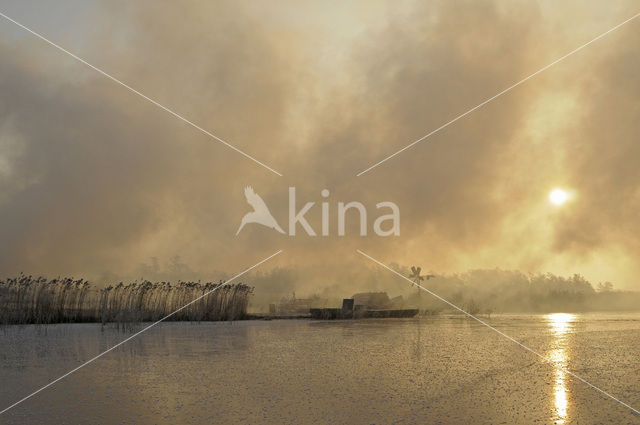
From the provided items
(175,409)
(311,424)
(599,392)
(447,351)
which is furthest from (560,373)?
(175,409)

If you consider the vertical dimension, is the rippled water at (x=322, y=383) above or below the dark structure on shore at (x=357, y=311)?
below

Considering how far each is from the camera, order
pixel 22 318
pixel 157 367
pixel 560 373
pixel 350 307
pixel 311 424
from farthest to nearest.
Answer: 1. pixel 350 307
2. pixel 22 318
3. pixel 157 367
4. pixel 560 373
5. pixel 311 424

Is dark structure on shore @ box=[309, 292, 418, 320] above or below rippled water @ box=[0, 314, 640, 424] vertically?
above

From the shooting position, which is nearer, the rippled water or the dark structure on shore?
the rippled water

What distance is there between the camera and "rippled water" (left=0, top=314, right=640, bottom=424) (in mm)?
5785

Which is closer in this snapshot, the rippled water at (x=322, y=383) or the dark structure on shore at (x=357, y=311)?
the rippled water at (x=322, y=383)

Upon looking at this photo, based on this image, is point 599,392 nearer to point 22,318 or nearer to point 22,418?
point 22,418

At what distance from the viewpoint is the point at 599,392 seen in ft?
23.2

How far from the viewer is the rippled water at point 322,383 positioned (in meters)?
5.79

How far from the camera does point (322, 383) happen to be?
300 inches

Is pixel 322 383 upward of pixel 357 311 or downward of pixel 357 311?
downward

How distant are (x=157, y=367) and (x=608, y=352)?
9180mm

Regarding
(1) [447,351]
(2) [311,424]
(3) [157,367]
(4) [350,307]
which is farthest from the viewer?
(4) [350,307]

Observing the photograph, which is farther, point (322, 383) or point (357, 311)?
point (357, 311)
